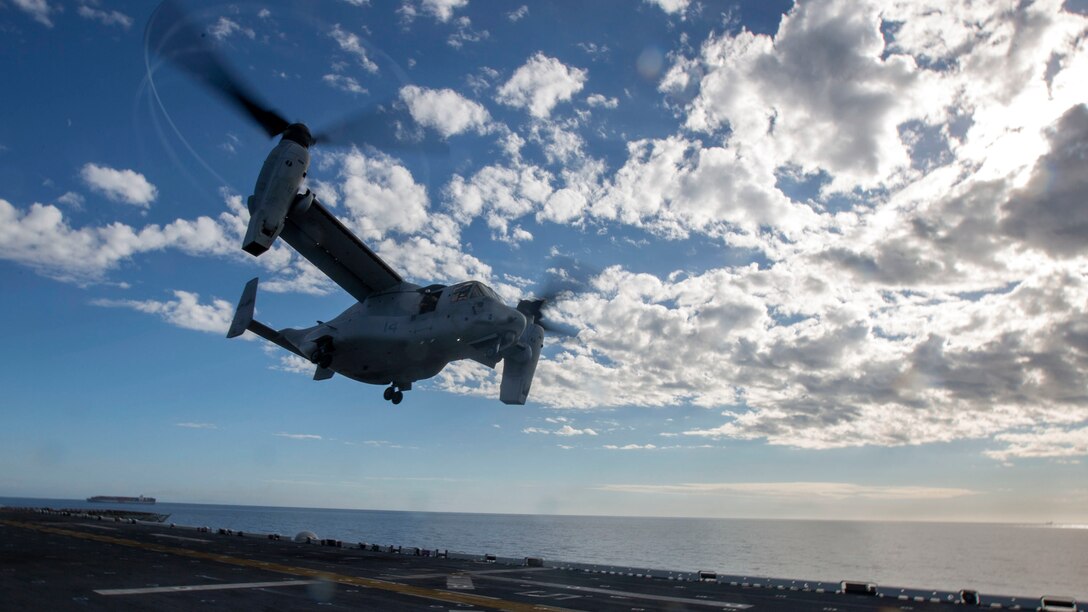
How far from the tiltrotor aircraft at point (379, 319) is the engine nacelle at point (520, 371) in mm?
48

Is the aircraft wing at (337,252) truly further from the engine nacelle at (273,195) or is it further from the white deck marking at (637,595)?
the white deck marking at (637,595)

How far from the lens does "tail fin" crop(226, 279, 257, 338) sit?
2770 centimetres

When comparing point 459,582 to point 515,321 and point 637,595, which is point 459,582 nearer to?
point 637,595

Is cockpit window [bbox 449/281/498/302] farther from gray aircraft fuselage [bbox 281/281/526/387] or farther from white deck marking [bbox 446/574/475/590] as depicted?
white deck marking [bbox 446/574/475/590]

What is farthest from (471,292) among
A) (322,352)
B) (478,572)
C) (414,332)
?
Result: (478,572)

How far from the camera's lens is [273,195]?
19453mm

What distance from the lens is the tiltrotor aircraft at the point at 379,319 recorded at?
21.5 meters

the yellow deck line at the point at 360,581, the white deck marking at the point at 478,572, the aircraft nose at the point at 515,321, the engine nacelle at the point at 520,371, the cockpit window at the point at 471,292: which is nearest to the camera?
the yellow deck line at the point at 360,581

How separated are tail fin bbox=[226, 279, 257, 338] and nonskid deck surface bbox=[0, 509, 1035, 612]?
383 inches

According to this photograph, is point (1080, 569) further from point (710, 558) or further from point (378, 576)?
point (378, 576)

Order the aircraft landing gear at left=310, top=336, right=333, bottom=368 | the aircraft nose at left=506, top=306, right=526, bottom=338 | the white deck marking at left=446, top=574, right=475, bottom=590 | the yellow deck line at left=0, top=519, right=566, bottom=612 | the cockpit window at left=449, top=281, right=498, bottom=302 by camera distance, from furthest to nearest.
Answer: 1. the aircraft landing gear at left=310, top=336, right=333, bottom=368
2. the cockpit window at left=449, top=281, right=498, bottom=302
3. the aircraft nose at left=506, top=306, right=526, bottom=338
4. the white deck marking at left=446, top=574, right=475, bottom=590
5. the yellow deck line at left=0, top=519, right=566, bottom=612

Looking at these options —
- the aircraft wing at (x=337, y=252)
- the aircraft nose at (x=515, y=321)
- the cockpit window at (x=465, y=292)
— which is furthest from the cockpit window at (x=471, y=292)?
the aircraft wing at (x=337, y=252)

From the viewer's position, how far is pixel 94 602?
52.0 feet

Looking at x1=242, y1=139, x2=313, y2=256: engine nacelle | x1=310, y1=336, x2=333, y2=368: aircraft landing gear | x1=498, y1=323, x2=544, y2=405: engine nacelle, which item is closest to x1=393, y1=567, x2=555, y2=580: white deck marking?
x1=498, y1=323, x2=544, y2=405: engine nacelle
